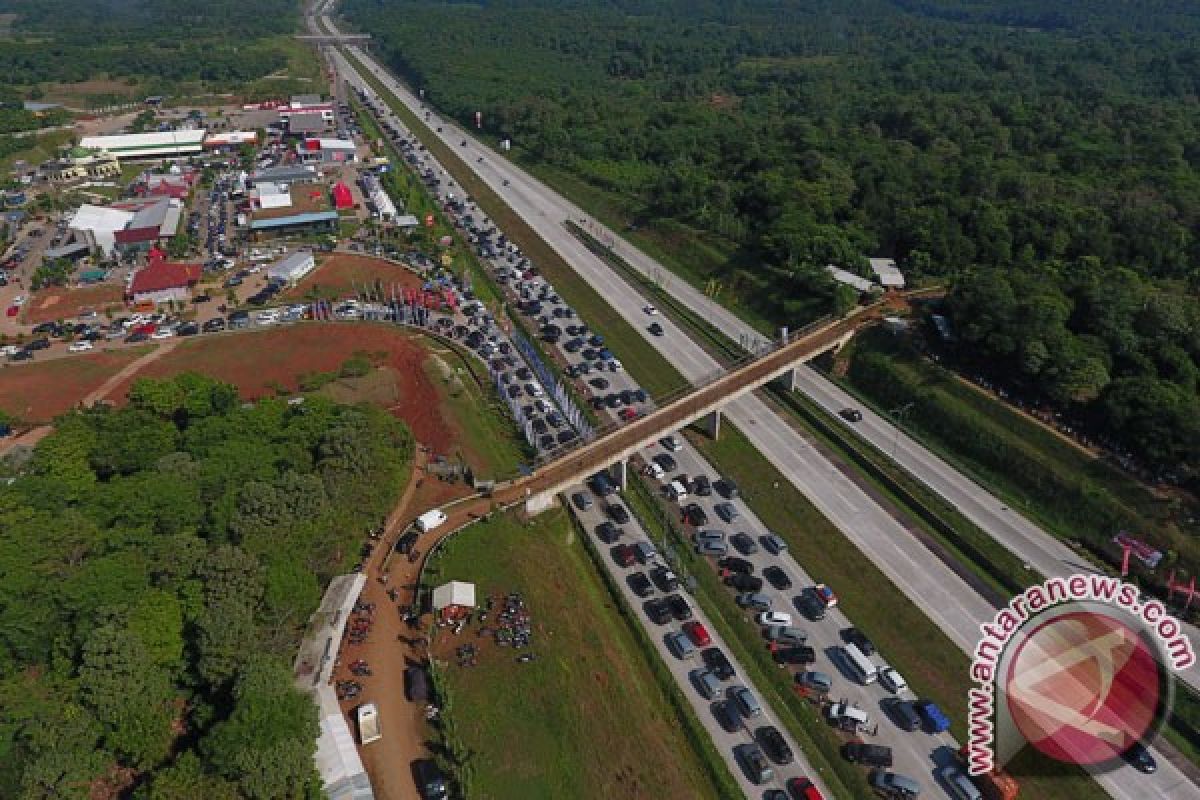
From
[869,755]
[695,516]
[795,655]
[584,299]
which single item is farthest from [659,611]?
[584,299]

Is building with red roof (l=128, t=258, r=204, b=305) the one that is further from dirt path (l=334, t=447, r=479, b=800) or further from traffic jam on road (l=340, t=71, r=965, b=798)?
traffic jam on road (l=340, t=71, r=965, b=798)

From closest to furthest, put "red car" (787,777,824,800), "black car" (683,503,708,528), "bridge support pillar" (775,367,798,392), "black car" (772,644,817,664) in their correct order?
"red car" (787,777,824,800) → "black car" (772,644,817,664) → "black car" (683,503,708,528) → "bridge support pillar" (775,367,798,392)

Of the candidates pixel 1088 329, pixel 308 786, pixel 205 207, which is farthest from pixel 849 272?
pixel 205 207

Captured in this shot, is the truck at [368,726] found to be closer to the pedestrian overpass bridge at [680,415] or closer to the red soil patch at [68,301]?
the pedestrian overpass bridge at [680,415]

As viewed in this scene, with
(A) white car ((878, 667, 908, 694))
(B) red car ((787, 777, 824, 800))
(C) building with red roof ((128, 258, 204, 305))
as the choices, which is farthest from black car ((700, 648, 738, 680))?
(C) building with red roof ((128, 258, 204, 305))

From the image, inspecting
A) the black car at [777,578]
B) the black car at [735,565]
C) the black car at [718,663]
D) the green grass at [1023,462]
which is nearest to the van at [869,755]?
the black car at [718,663]

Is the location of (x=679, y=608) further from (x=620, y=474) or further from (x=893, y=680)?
(x=620, y=474)
